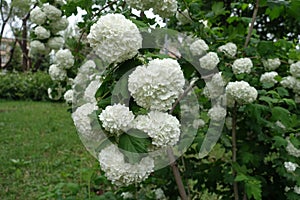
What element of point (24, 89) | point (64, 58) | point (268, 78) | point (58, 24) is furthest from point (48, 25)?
point (24, 89)

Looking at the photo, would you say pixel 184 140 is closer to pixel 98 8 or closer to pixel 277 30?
pixel 98 8

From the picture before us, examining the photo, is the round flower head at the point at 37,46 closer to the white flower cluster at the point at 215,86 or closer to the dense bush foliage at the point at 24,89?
the white flower cluster at the point at 215,86

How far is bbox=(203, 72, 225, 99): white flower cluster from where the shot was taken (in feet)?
7.19

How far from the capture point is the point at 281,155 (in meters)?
2.32

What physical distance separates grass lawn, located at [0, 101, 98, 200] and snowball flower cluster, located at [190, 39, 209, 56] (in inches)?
35.0

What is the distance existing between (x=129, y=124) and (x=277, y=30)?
6287mm

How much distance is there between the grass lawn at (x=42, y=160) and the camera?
3707 mm

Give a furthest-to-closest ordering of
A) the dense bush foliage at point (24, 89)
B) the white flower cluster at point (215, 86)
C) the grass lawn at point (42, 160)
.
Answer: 1. the dense bush foliage at point (24, 89)
2. the grass lawn at point (42, 160)
3. the white flower cluster at point (215, 86)

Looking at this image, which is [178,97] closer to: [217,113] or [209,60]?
[209,60]

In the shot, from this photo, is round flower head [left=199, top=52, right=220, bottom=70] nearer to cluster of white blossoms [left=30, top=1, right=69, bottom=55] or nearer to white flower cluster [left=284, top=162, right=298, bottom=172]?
white flower cluster [left=284, top=162, right=298, bottom=172]

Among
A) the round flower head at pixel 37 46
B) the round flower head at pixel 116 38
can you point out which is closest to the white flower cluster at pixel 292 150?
the round flower head at pixel 116 38

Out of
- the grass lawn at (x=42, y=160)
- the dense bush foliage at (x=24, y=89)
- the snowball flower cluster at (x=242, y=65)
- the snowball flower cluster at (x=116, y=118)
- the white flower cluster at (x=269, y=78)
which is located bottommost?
the dense bush foliage at (x=24, y=89)

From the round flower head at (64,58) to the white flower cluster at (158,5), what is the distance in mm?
888

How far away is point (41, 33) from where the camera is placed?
8.58 ft
